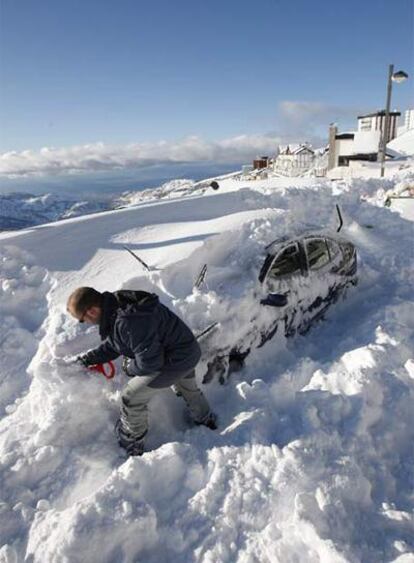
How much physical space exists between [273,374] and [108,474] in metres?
2.25

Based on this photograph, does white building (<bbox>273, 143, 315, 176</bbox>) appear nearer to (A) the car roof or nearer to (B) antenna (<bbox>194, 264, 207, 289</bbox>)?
(A) the car roof

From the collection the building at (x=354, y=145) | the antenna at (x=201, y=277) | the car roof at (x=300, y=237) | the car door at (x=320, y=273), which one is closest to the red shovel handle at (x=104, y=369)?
the antenna at (x=201, y=277)

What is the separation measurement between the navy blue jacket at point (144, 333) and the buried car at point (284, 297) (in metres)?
0.92

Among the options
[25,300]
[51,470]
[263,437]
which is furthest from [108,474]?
[25,300]

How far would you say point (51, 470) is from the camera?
3441 mm

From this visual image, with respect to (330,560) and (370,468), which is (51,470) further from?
(370,468)

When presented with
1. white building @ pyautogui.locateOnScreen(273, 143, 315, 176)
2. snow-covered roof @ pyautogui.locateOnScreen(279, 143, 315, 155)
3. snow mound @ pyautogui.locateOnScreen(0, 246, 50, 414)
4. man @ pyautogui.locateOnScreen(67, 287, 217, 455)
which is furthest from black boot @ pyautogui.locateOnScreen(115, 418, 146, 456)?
snow-covered roof @ pyautogui.locateOnScreen(279, 143, 315, 155)

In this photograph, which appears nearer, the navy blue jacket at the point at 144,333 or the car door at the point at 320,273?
the navy blue jacket at the point at 144,333

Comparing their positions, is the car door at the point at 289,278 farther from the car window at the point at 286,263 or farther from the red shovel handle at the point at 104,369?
the red shovel handle at the point at 104,369

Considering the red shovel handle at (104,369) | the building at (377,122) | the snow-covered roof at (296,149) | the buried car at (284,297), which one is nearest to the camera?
the red shovel handle at (104,369)

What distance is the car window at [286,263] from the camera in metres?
5.23

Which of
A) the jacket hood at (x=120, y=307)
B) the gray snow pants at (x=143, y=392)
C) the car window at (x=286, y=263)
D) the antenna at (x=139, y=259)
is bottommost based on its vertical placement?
the gray snow pants at (x=143, y=392)

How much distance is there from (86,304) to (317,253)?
4.01 meters

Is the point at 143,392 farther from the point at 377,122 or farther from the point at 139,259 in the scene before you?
the point at 377,122
